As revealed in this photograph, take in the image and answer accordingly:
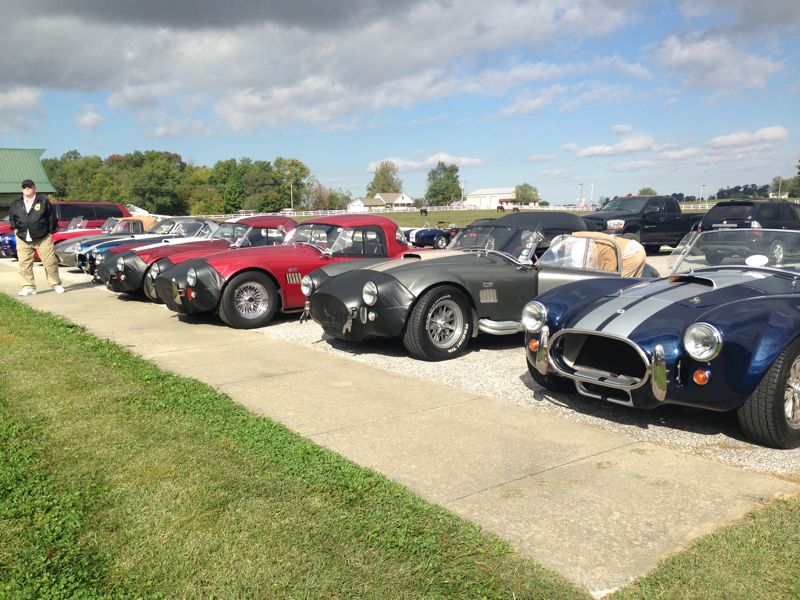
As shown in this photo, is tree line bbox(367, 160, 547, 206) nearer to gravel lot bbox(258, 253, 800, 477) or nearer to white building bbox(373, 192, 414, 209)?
white building bbox(373, 192, 414, 209)

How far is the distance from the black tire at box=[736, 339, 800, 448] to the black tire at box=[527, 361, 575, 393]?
4.47ft

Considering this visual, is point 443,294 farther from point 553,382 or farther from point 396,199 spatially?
point 396,199

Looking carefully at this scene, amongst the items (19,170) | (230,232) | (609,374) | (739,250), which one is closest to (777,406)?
(609,374)

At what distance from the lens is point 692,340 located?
4.07 metres

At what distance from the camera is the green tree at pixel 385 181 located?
157 metres

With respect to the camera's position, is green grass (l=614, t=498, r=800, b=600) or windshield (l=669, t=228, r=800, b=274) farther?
windshield (l=669, t=228, r=800, b=274)

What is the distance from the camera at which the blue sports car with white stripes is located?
4035mm

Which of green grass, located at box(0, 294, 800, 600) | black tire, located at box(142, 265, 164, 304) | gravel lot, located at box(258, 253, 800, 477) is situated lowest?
gravel lot, located at box(258, 253, 800, 477)


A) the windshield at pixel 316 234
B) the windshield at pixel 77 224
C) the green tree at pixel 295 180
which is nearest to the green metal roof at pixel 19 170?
the windshield at pixel 77 224

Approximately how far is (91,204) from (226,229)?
31.8 feet

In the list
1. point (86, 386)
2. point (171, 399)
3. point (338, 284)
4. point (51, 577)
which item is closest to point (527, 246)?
point (338, 284)

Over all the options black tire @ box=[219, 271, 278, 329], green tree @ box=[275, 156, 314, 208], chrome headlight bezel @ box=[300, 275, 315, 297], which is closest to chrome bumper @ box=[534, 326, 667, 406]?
chrome headlight bezel @ box=[300, 275, 315, 297]

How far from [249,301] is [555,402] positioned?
16.0 ft

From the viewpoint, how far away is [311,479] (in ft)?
11.9
